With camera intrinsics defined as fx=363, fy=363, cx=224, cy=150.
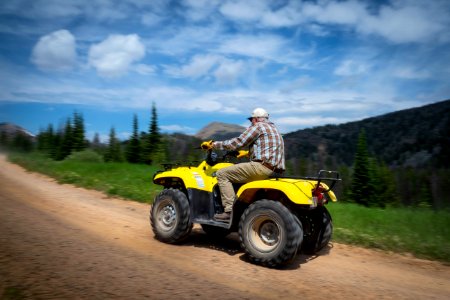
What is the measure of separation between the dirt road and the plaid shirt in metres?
1.88

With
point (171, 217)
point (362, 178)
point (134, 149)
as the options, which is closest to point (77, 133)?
point (134, 149)

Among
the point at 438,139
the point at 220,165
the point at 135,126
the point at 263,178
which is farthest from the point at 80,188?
the point at 438,139

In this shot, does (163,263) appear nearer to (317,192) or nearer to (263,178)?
(263,178)

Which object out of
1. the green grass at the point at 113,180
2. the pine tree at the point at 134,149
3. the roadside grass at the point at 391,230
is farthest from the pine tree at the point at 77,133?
the roadside grass at the point at 391,230

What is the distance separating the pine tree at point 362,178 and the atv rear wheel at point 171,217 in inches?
2396

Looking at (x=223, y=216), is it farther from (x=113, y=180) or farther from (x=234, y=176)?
(x=113, y=180)

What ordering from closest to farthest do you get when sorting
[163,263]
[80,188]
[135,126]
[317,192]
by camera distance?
[163,263], [317,192], [80,188], [135,126]

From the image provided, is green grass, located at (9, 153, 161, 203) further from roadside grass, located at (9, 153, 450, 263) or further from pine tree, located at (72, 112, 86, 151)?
pine tree, located at (72, 112, 86, 151)

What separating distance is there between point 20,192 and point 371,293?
11.9 meters

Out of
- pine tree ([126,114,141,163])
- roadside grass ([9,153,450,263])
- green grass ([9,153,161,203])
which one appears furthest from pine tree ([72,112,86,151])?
roadside grass ([9,153,450,263])

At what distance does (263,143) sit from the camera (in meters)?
6.62

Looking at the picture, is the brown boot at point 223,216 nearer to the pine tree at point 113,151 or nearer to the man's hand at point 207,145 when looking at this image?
the man's hand at point 207,145

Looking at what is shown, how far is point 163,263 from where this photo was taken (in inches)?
230

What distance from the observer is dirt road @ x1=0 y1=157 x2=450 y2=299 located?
4.45 metres
